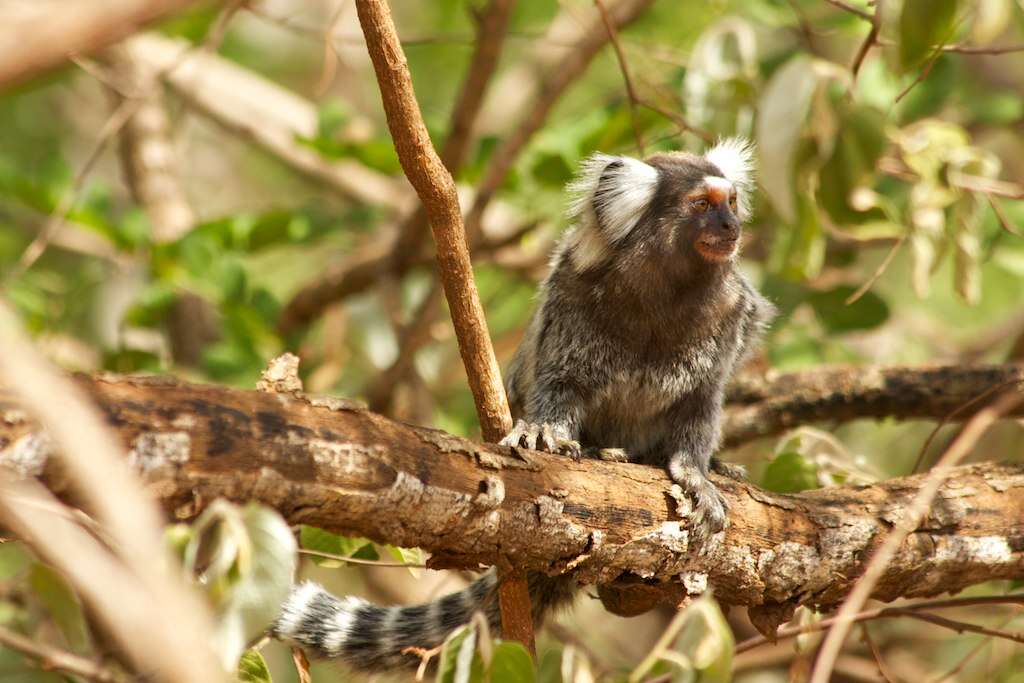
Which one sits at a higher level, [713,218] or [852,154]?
[852,154]

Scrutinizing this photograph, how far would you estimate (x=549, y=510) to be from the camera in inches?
94.8

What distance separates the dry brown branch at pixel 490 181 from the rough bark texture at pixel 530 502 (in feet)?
6.41

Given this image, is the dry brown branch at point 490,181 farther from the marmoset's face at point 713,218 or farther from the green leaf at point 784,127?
the green leaf at point 784,127

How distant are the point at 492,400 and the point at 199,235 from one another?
239 cm

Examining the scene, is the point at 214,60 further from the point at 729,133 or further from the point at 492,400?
the point at 492,400

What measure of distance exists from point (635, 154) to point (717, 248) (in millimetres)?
1603

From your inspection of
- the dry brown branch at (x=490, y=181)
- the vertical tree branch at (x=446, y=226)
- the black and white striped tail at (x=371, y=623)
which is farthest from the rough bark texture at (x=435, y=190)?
the dry brown branch at (x=490, y=181)

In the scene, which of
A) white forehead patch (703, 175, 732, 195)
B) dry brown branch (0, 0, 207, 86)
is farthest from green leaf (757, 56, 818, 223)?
dry brown branch (0, 0, 207, 86)

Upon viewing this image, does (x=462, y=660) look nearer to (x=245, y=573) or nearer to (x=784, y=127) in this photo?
(x=245, y=573)

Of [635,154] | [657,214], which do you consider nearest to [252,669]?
[657,214]

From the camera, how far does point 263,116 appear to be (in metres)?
6.27

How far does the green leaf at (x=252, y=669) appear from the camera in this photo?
2.28 metres

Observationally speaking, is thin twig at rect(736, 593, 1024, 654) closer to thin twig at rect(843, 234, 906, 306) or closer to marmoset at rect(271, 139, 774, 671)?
marmoset at rect(271, 139, 774, 671)

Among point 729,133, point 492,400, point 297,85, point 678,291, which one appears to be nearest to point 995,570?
point 678,291
